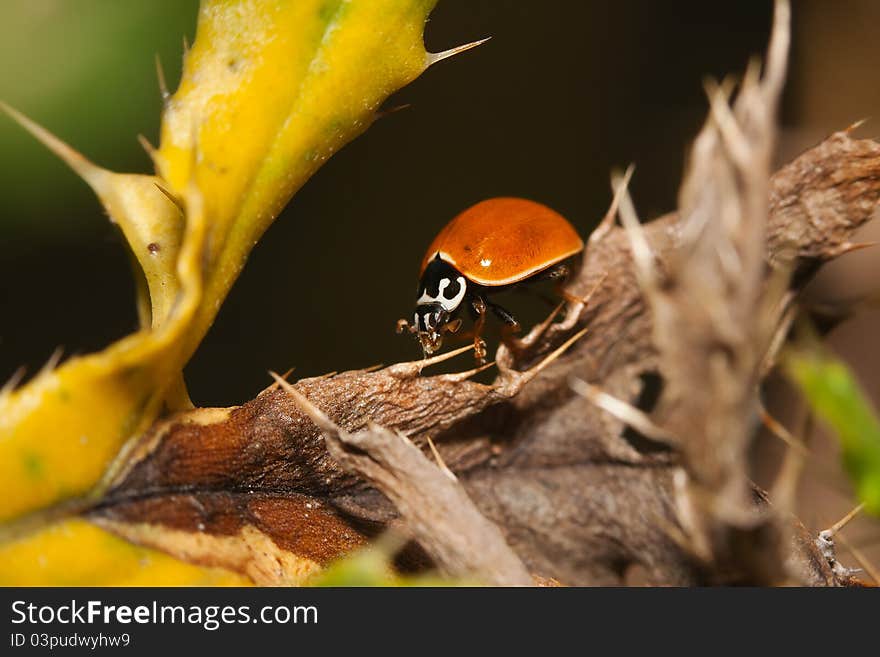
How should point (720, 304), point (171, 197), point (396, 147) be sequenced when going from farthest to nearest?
point (396, 147)
point (171, 197)
point (720, 304)

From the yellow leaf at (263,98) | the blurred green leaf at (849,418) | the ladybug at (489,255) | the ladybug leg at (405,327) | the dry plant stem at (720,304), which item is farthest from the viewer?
the ladybug leg at (405,327)

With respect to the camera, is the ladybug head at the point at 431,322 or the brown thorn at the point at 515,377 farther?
the ladybug head at the point at 431,322

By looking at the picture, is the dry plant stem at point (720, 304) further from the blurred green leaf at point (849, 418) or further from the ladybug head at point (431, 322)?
the ladybug head at point (431, 322)

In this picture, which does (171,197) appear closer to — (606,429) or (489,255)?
(606,429)

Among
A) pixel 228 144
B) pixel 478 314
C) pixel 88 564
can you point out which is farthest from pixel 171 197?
pixel 478 314

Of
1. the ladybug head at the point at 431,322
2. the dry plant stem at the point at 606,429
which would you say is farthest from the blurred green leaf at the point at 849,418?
the ladybug head at the point at 431,322

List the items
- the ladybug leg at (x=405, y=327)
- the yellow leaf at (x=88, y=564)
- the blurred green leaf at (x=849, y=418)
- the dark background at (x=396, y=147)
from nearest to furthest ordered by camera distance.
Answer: the blurred green leaf at (x=849, y=418) → the yellow leaf at (x=88, y=564) → the dark background at (x=396, y=147) → the ladybug leg at (x=405, y=327)
